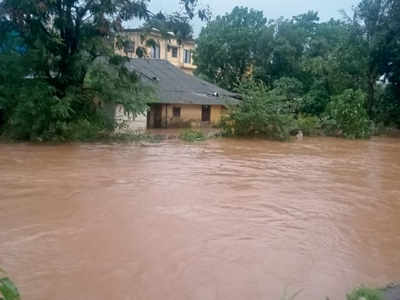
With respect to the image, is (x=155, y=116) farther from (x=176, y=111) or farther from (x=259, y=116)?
(x=259, y=116)

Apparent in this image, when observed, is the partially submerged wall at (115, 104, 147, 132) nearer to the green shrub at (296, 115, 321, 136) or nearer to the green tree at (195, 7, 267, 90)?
the green shrub at (296, 115, 321, 136)

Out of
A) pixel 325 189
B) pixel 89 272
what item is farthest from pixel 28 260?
pixel 325 189

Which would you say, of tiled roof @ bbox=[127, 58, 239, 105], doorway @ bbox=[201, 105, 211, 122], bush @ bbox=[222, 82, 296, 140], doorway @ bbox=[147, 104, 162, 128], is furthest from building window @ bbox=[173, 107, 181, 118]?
bush @ bbox=[222, 82, 296, 140]

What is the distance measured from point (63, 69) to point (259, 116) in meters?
Result: 8.95

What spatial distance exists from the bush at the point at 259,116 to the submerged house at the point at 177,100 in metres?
3.58

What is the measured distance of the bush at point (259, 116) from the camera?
20.1 metres

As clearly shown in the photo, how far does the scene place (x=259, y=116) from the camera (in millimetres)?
19969

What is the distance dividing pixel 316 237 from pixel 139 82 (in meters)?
13.0

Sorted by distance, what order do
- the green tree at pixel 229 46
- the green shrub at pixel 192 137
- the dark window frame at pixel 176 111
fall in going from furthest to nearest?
1. the green tree at pixel 229 46
2. the dark window frame at pixel 176 111
3. the green shrub at pixel 192 137

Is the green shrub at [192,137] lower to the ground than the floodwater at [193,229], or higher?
higher

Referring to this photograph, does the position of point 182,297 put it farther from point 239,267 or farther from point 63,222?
point 63,222

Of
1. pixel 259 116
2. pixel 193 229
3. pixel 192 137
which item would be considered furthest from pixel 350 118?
pixel 193 229

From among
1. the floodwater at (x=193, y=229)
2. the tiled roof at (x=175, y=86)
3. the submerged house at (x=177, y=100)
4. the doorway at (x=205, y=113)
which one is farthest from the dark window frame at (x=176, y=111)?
the floodwater at (x=193, y=229)

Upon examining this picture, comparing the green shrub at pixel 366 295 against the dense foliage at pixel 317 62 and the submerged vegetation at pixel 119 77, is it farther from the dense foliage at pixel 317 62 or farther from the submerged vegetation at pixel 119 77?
the dense foliage at pixel 317 62
